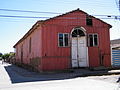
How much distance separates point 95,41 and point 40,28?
566 centimetres

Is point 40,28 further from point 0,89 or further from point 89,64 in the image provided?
point 0,89

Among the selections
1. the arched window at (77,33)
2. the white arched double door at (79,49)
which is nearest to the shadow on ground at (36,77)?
the white arched double door at (79,49)

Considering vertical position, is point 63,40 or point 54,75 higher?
point 63,40

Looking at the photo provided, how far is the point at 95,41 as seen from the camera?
1886cm

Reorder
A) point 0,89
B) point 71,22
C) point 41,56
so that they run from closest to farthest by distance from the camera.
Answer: point 0,89 → point 41,56 → point 71,22

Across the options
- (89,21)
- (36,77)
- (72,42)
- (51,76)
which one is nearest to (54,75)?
(51,76)

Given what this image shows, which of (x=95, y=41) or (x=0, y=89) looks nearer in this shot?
(x=0, y=89)

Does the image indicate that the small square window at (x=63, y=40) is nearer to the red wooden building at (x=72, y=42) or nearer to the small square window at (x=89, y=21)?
the red wooden building at (x=72, y=42)

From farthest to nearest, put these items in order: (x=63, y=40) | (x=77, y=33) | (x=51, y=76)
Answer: (x=77, y=33) < (x=63, y=40) < (x=51, y=76)

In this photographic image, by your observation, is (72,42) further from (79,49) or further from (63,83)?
(63,83)

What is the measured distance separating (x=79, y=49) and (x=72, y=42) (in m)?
0.99

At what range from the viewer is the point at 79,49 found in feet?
61.0

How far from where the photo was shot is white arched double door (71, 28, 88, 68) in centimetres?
1822

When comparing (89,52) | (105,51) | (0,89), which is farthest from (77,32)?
(0,89)
